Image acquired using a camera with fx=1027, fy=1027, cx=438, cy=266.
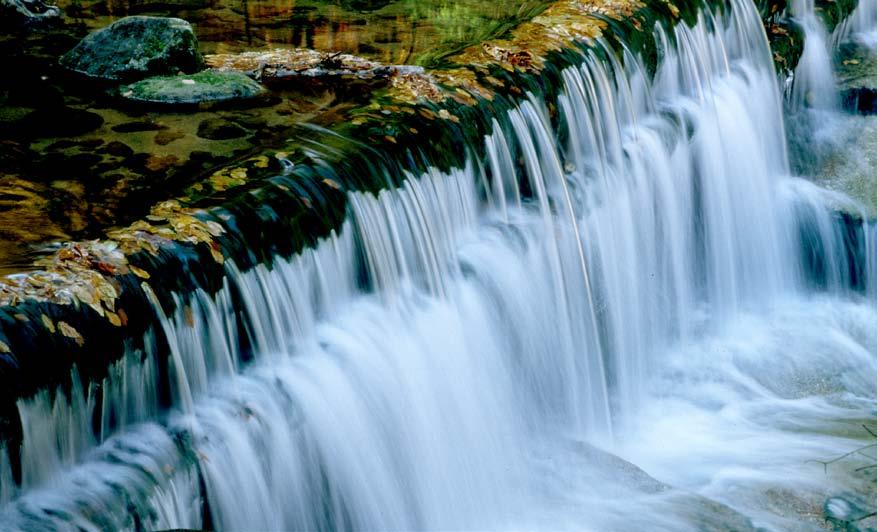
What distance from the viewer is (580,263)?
6270 mm

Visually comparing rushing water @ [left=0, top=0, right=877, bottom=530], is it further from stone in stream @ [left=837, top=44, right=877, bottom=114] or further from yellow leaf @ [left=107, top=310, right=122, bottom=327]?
stone in stream @ [left=837, top=44, right=877, bottom=114]

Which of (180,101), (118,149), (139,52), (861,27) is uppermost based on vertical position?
(861,27)

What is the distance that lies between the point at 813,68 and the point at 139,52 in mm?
6411

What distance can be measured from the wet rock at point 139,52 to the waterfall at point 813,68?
5707 mm

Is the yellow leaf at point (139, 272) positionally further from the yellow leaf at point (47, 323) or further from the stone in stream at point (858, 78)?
the stone in stream at point (858, 78)

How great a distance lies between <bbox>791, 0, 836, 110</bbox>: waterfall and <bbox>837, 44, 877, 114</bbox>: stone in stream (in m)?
0.11

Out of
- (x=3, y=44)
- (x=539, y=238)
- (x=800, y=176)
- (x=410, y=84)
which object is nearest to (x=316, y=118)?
(x=410, y=84)

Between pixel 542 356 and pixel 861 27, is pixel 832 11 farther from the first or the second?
pixel 542 356

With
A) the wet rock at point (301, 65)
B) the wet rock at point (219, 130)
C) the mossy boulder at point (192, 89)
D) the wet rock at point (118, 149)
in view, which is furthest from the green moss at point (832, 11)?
the wet rock at point (118, 149)

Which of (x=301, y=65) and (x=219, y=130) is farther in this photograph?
(x=301, y=65)

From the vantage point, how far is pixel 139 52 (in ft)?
22.3

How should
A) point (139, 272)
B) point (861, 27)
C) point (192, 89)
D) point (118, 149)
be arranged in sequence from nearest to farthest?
point (139, 272)
point (118, 149)
point (192, 89)
point (861, 27)

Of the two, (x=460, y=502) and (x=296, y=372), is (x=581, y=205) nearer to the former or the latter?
(x=460, y=502)

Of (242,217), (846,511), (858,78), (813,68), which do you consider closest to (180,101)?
(242,217)
